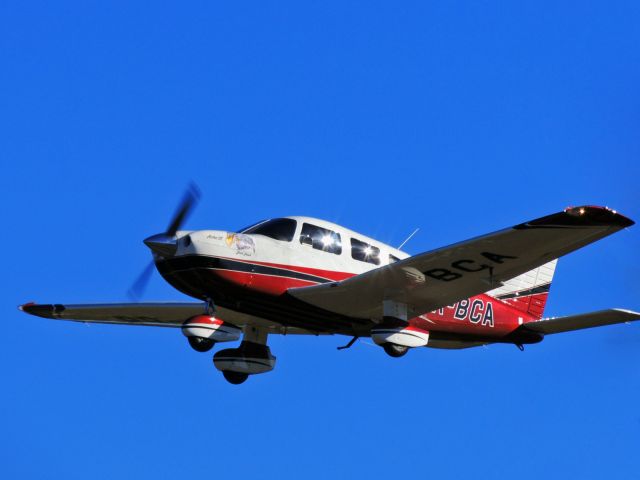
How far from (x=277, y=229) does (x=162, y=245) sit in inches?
102

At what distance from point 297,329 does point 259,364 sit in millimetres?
1222

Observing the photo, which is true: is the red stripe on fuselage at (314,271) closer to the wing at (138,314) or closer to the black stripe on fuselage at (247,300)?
the black stripe on fuselage at (247,300)

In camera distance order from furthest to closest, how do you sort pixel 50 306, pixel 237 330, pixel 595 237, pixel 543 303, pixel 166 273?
pixel 50 306 → pixel 543 303 → pixel 237 330 → pixel 166 273 → pixel 595 237

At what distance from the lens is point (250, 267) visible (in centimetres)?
2281

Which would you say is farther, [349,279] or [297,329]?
[297,329]

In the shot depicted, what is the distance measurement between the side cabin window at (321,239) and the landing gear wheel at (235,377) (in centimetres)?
424

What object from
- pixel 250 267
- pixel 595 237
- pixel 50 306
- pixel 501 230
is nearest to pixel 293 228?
pixel 250 267

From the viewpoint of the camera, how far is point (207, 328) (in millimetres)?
24641

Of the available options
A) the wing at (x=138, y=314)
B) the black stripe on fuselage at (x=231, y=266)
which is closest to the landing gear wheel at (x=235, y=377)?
the wing at (x=138, y=314)

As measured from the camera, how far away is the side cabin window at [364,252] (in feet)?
78.6

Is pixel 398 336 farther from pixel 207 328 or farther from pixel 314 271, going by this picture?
pixel 207 328

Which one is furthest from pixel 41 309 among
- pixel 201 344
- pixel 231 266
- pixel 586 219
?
pixel 586 219

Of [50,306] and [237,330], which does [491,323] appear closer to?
[237,330]

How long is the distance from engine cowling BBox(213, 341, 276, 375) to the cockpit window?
3.42 m
